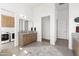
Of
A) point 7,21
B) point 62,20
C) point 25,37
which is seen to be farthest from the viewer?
point 25,37

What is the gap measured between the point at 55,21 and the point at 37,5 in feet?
1.54

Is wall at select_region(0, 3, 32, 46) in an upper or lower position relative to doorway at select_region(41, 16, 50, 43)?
upper

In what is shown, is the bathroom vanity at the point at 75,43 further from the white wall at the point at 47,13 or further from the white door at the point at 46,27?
the white door at the point at 46,27

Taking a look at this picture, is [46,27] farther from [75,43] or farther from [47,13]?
[75,43]

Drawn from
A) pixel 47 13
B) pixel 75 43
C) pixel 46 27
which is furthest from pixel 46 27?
pixel 75 43

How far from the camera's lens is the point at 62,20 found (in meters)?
1.70

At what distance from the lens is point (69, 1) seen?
64.3 inches

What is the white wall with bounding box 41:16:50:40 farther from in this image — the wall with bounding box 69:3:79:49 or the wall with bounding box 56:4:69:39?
the wall with bounding box 69:3:79:49

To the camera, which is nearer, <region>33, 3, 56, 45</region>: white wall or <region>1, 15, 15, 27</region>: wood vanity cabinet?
<region>1, 15, 15, 27</region>: wood vanity cabinet

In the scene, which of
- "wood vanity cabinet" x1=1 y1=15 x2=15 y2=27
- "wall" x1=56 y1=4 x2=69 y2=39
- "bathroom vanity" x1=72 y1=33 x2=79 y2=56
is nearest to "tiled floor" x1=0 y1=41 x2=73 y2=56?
"bathroom vanity" x1=72 y1=33 x2=79 y2=56

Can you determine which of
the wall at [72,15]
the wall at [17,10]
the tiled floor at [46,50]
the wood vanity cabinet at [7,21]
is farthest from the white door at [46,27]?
the wood vanity cabinet at [7,21]

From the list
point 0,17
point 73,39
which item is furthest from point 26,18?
point 73,39

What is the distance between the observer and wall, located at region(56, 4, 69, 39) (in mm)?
1664

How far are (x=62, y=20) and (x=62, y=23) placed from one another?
6 centimetres
